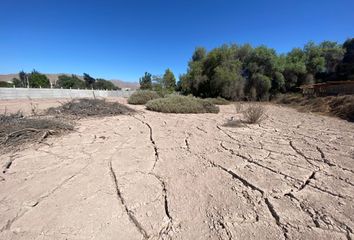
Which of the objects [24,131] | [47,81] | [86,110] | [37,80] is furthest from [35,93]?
[47,81]

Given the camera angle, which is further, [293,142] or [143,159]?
[293,142]

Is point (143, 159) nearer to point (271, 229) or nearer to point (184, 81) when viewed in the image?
point (271, 229)

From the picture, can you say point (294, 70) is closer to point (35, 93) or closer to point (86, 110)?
point (86, 110)

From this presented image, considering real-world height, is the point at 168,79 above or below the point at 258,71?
below

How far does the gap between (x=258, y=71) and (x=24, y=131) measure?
2235 cm

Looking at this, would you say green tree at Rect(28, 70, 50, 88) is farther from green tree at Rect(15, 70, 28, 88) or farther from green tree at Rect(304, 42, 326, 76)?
green tree at Rect(304, 42, 326, 76)

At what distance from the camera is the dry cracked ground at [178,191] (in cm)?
181

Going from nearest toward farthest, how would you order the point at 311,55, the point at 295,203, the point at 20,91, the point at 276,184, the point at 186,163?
the point at 295,203 → the point at 276,184 → the point at 186,163 → the point at 20,91 → the point at 311,55

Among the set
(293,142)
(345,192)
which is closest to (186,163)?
(345,192)

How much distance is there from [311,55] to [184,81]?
51.0 ft

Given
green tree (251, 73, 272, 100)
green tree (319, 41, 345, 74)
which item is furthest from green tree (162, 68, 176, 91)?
green tree (319, 41, 345, 74)

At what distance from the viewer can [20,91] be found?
1777cm

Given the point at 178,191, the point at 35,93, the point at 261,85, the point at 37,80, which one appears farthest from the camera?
the point at 37,80

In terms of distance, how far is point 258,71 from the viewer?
22.3 meters
